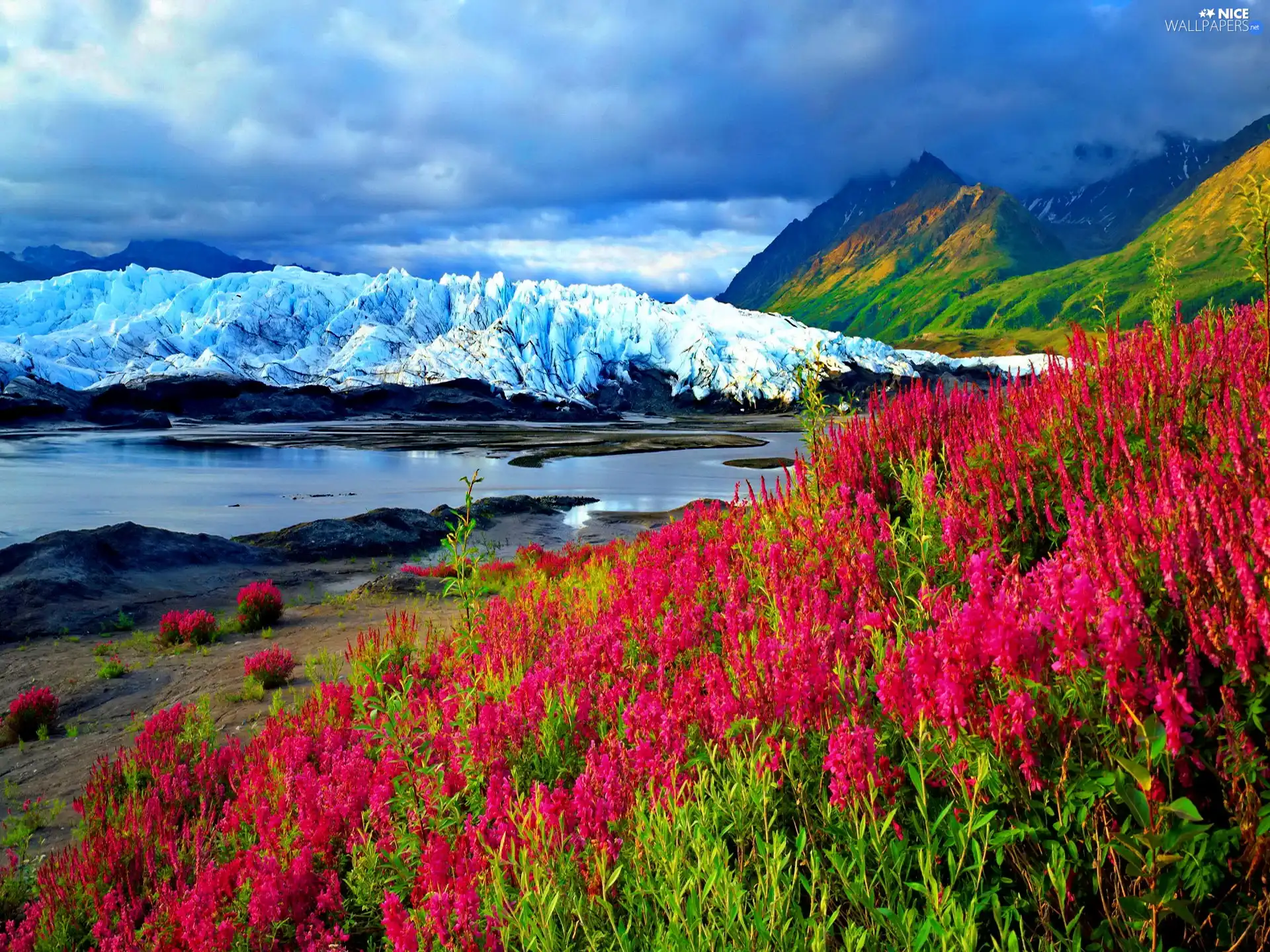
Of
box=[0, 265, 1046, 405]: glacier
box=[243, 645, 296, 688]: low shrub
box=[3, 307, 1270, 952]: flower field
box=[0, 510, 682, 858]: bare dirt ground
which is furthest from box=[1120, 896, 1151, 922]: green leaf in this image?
box=[0, 265, 1046, 405]: glacier

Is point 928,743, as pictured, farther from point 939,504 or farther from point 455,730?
point 455,730

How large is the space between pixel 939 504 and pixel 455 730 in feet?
10.7

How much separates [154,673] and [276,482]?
35508 millimetres

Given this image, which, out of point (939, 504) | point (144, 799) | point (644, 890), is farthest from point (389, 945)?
point (939, 504)

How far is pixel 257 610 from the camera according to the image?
1227cm

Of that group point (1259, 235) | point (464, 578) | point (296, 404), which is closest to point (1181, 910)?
point (464, 578)

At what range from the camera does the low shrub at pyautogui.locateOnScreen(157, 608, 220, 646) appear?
1150 centimetres

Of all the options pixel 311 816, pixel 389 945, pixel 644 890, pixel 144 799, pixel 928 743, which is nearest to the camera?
pixel 644 890

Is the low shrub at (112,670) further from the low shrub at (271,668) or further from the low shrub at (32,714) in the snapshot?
the low shrub at (271,668)

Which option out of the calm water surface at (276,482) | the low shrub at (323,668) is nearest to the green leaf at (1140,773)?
the low shrub at (323,668)

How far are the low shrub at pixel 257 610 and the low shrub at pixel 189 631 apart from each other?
50 cm

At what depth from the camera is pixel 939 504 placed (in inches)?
171

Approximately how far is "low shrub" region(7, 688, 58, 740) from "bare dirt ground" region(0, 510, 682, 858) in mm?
184

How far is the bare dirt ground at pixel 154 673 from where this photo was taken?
6.46 meters
